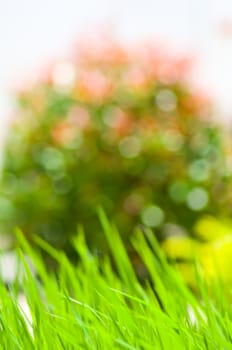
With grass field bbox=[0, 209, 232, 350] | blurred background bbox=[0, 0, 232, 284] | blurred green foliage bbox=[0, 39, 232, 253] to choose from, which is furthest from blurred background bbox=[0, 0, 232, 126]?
grass field bbox=[0, 209, 232, 350]

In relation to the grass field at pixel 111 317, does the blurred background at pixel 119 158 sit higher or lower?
lower

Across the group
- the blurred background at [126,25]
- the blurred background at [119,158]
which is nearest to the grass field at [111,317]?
the blurred background at [119,158]

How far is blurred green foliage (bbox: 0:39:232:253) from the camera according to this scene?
4.57m

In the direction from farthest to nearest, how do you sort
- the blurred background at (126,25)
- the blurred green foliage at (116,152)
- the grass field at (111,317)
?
the blurred background at (126,25) → the blurred green foliage at (116,152) → the grass field at (111,317)

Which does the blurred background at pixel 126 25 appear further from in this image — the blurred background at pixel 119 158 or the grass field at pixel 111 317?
the grass field at pixel 111 317

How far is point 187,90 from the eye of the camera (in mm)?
4746

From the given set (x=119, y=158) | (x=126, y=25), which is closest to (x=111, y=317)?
(x=119, y=158)

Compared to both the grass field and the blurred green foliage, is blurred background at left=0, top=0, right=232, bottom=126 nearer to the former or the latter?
the blurred green foliage

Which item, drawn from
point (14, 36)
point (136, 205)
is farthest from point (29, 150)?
point (14, 36)

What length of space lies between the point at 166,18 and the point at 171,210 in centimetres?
249

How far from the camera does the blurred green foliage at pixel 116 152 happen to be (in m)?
4.57

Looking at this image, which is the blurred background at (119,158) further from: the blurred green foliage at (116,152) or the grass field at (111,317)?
the grass field at (111,317)

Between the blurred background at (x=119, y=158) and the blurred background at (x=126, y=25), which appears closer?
the blurred background at (x=119, y=158)

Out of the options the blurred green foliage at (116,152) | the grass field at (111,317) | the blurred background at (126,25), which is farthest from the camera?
the blurred background at (126,25)
